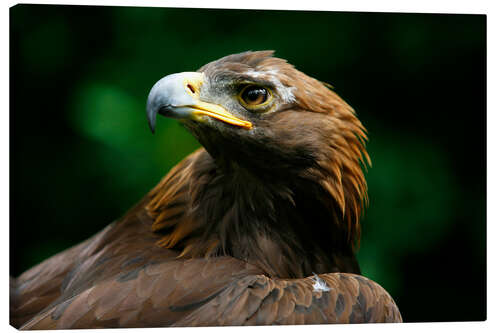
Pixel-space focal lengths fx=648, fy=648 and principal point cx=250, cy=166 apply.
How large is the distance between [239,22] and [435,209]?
162cm

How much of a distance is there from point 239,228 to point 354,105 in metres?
1.39

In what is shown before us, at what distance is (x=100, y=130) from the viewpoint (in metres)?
4.03

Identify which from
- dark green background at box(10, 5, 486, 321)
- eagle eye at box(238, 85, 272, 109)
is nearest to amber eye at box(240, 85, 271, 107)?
eagle eye at box(238, 85, 272, 109)

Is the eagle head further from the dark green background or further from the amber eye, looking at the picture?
the dark green background

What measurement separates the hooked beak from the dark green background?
888mm

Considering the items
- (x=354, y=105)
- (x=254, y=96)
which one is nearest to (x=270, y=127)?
(x=254, y=96)

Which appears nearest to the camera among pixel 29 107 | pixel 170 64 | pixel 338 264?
pixel 338 264

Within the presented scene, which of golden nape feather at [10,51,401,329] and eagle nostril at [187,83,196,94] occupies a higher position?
eagle nostril at [187,83,196,94]

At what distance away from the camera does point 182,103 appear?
2.59 meters

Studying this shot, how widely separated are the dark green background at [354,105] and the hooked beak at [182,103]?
89 cm

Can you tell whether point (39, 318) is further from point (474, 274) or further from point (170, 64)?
point (474, 274)

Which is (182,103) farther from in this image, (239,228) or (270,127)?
(239,228)

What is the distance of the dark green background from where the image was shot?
11.5 ft

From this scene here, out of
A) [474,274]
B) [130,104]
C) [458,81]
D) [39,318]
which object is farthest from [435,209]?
[39,318]
